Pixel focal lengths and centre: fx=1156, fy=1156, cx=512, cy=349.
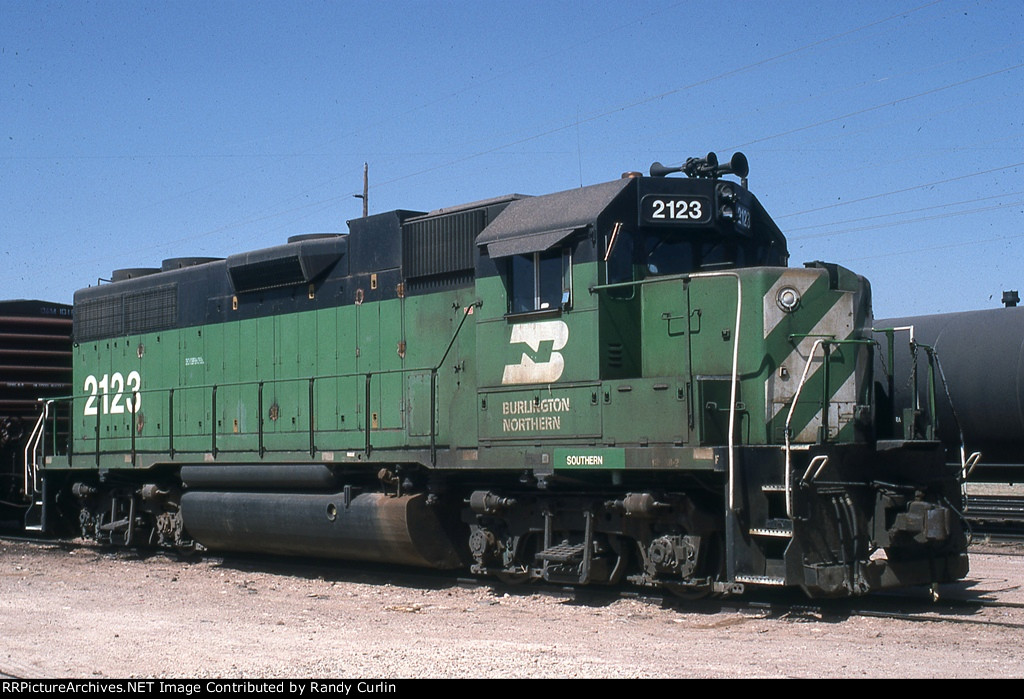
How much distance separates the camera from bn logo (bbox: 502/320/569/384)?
9711 mm

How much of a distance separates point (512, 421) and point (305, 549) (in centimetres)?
342

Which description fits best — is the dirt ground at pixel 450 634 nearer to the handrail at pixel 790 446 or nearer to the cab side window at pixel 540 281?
the handrail at pixel 790 446

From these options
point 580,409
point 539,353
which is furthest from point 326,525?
point 580,409

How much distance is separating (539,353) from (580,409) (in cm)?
64

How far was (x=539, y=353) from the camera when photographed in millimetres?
9859

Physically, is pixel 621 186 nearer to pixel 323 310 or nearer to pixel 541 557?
pixel 541 557

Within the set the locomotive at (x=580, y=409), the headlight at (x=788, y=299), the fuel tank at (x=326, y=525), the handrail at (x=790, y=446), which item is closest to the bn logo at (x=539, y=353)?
the locomotive at (x=580, y=409)

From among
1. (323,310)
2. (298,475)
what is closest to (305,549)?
(298,475)

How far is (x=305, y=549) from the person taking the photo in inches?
483

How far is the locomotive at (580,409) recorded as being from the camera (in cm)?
877

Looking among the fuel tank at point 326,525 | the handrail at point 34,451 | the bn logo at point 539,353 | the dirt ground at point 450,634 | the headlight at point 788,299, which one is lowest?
the dirt ground at point 450,634

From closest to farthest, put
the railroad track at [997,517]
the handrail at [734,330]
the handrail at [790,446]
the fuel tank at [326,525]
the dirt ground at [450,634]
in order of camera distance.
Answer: the dirt ground at [450,634] < the handrail at [790,446] < the handrail at [734,330] < the fuel tank at [326,525] < the railroad track at [997,517]

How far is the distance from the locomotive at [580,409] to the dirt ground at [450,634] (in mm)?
402

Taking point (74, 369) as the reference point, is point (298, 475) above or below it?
below
